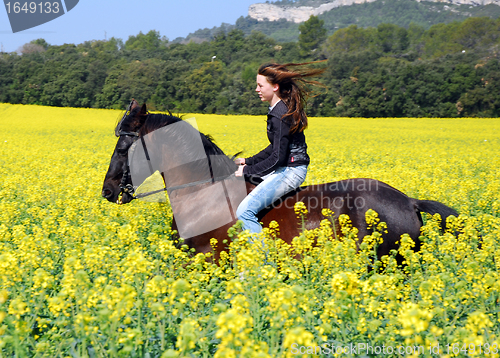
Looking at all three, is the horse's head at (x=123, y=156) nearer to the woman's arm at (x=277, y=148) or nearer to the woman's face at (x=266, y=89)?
the woman's face at (x=266, y=89)

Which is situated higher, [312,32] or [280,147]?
[312,32]

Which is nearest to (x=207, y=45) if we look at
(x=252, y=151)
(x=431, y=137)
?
(x=431, y=137)

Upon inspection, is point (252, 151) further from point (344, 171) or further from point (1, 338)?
point (1, 338)

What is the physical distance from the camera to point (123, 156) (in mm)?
4902

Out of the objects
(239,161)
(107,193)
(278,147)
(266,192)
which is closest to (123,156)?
(107,193)

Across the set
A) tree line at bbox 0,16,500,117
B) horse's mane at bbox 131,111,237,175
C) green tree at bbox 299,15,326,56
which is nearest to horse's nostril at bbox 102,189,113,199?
horse's mane at bbox 131,111,237,175

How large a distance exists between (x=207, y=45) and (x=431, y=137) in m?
52.5

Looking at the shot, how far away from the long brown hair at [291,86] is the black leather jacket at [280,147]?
69 mm

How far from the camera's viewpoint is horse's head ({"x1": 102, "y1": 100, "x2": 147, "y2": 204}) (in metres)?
4.84

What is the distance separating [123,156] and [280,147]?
184 centimetres

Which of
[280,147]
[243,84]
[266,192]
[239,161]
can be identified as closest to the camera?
[280,147]

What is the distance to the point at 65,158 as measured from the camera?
16.5 metres

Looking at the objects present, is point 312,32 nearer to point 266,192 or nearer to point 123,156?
point 123,156

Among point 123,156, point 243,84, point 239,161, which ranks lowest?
point 243,84
